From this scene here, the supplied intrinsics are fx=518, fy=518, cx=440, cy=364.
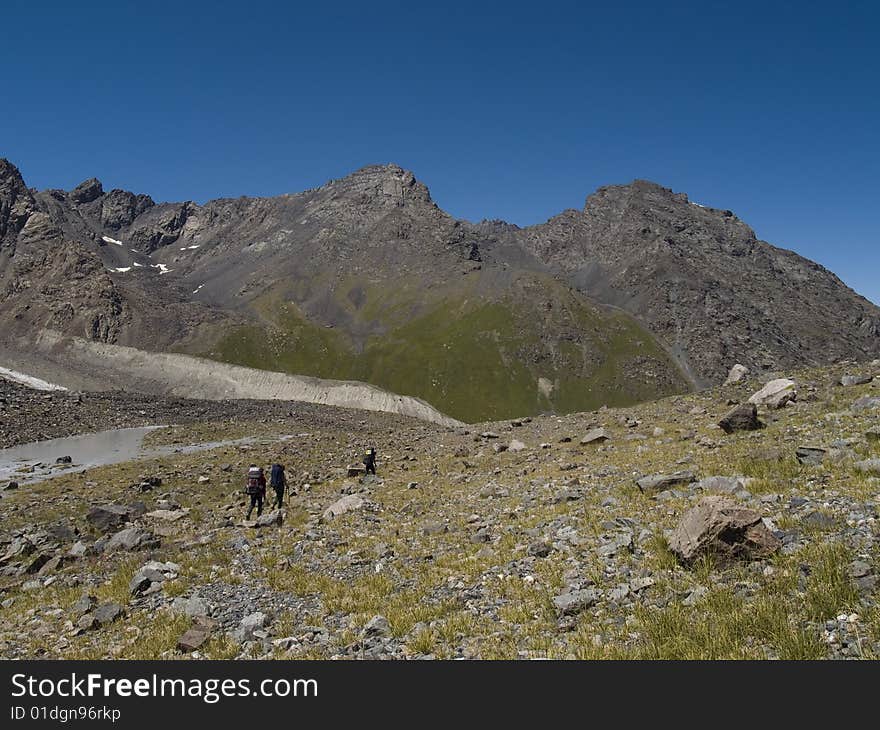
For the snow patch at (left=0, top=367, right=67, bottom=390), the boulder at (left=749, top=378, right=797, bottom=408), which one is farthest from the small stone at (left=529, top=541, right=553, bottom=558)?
the snow patch at (left=0, top=367, right=67, bottom=390)

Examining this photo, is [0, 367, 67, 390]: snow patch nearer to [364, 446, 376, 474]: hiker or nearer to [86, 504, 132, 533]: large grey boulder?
[86, 504, 132, 533]: large grey boulder

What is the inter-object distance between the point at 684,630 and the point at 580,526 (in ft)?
19.3

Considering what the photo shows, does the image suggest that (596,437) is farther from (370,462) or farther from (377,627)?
(377,627)

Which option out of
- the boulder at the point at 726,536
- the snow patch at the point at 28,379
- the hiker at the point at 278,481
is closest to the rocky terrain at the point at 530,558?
the boulder at the point at 726,536

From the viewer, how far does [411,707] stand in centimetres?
686

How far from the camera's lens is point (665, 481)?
52.0 feet

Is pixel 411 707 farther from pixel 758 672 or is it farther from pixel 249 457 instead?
pixel 249 457

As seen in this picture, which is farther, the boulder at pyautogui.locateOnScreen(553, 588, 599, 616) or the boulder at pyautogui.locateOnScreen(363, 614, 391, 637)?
the boulder at pyautogui.locateOnScreen(363, 614, 391, 637)

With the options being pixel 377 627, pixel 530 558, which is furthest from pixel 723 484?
pixel 377 627

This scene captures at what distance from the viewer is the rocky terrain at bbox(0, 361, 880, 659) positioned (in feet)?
27.4

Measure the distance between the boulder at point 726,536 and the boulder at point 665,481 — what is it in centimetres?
535

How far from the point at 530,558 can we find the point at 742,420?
49.1ft

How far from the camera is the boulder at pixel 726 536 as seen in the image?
Result: 964 cm

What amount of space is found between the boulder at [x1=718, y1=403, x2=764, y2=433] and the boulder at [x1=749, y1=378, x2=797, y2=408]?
148 inches
